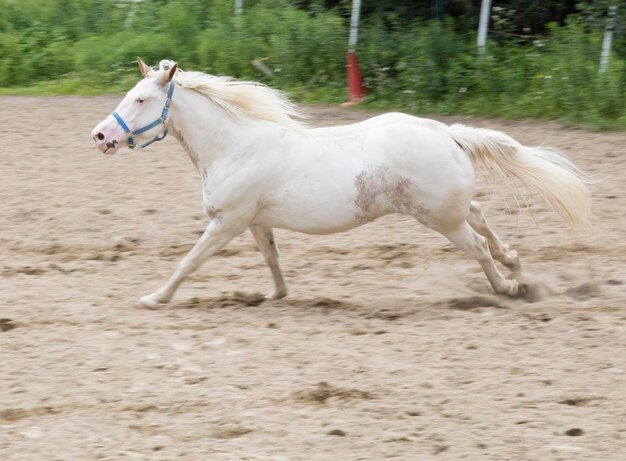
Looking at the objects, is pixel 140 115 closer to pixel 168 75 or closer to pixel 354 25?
pixel 168 75

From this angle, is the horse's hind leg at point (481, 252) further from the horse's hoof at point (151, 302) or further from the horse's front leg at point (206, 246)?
the horse's hoof at point (151, 302)

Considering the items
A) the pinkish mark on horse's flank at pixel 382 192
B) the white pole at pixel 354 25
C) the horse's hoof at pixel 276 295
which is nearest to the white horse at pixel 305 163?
the pinkish mark on horse's flank at pixel 382 192

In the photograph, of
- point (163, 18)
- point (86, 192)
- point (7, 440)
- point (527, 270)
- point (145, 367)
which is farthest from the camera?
point (163, 18)

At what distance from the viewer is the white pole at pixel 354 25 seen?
1240 cm

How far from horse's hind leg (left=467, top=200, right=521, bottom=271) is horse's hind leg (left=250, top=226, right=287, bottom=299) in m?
1.20

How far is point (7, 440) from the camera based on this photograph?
14.6 feet

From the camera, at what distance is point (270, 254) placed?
21.1ft

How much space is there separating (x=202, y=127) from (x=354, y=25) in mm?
6666

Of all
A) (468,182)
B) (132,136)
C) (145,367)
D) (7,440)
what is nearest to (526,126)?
(468,182)

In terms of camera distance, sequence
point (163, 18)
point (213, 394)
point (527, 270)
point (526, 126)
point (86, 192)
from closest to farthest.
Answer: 1. point (213, 394)
2. point (527, 270)
3. point (86, 192)
4. point (526, 126)
5. point (163, 18)

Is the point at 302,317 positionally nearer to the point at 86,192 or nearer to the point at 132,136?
the point at 132,136

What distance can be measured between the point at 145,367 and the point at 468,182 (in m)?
2.12

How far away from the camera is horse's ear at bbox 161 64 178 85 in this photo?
6.05 m

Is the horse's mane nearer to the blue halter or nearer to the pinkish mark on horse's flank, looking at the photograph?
the blue halter
